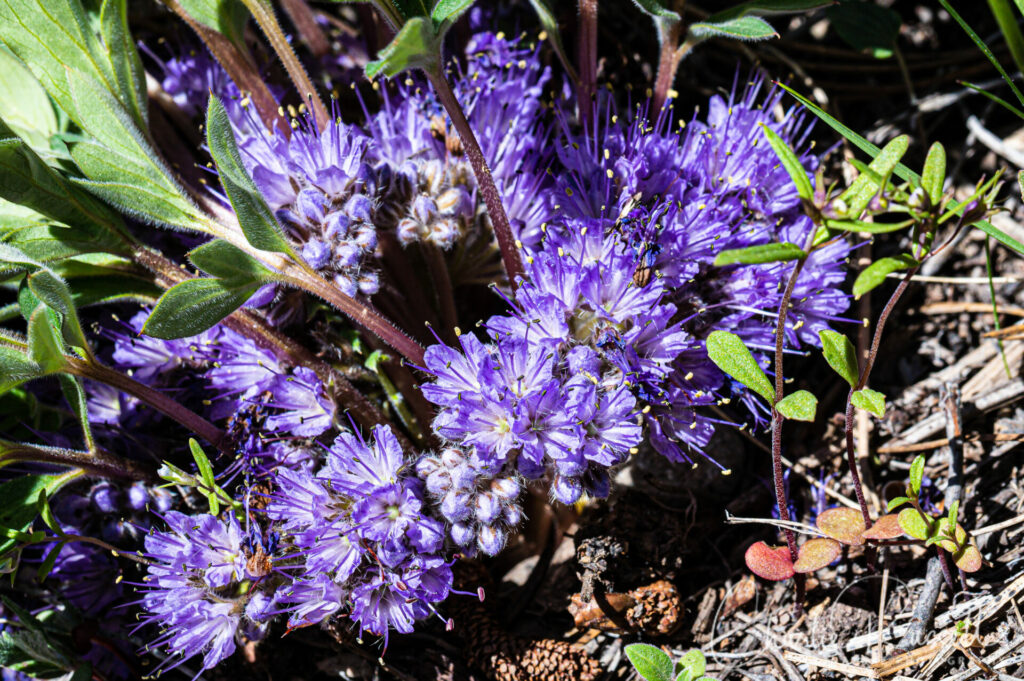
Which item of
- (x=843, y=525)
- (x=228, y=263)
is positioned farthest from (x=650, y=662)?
(x=228, y=263)

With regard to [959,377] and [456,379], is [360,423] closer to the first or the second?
[456,379]

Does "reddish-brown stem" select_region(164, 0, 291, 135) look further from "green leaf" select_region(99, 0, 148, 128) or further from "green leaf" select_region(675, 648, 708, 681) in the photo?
"green leaf" select_region(675, 648, 708, 681)

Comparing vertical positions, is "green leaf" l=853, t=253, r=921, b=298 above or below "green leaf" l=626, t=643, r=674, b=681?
above

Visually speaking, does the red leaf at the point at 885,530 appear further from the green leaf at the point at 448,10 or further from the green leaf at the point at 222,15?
the green leaf at the point at 222,15

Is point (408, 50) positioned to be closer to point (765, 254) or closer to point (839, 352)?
point (765, 254)

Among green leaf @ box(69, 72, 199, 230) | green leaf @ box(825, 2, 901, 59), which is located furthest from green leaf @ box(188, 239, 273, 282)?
green leaf @ box(825, 2, 901, 59)

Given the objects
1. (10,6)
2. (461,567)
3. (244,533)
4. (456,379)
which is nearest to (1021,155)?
(456,379)
